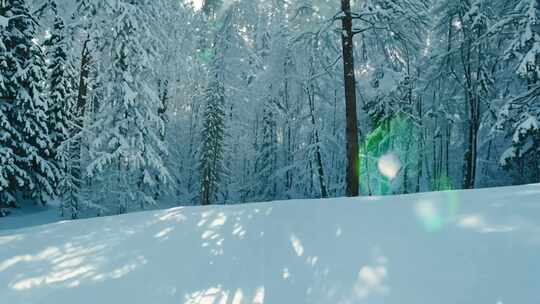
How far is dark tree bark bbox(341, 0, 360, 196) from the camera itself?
35.0 feet

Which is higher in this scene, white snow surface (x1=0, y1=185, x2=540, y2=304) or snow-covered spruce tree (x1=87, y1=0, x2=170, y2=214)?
snow-covered spruce tree (x1=87, y1=0, x2=170, y2=214)

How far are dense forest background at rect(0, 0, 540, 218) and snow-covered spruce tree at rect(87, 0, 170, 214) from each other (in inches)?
2.1

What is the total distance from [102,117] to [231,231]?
34.9ft

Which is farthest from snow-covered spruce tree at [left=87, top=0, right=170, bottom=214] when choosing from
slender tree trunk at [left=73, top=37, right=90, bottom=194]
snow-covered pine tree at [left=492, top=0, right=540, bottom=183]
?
snow-covered pine tree at [left=492, top=0, right=540, bottom=183]

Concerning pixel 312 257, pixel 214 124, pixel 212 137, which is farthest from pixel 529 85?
pixel 212 137

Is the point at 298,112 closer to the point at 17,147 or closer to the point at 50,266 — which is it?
the point at 17,147

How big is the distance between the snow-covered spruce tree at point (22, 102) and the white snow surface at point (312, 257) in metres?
14.5

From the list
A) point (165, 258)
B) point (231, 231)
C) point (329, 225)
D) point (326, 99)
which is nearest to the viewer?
point (165, 258)

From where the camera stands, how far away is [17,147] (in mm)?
19297

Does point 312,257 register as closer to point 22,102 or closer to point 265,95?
point 22,102

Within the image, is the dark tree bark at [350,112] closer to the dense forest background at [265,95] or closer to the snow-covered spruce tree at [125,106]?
the dense forest background at [265,95]

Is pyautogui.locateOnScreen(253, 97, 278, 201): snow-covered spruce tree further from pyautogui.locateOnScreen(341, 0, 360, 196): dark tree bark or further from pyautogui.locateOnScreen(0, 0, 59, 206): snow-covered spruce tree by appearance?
pyautogui.locateOnScreen(341, 0, 360, 196): dark tree bark

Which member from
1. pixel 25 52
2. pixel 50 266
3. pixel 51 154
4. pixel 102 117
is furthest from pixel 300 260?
pixel 51 154

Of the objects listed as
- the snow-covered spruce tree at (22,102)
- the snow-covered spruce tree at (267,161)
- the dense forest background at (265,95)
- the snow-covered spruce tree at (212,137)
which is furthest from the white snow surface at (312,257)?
the snow-covered spruce tree at (267,161)
